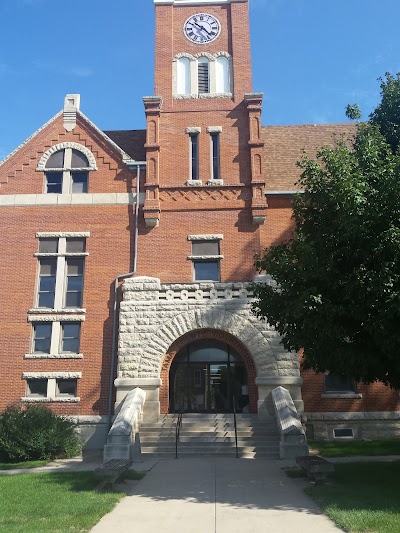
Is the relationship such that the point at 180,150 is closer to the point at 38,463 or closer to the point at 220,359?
the point at 220,359

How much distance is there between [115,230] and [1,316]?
553 cm

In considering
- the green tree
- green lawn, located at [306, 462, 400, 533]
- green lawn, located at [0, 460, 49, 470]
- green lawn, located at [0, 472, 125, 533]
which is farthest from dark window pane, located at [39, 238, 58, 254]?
green lawn, located at [306, 462, 400, 533]

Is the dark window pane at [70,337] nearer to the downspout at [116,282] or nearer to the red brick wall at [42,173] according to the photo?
the downspout at [116,282]

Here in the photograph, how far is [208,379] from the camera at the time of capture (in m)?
18.3

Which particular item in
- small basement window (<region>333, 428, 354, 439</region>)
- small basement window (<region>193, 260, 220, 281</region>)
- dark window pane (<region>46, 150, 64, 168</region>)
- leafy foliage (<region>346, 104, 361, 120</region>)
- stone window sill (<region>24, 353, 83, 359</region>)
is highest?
dark window pane (<region>46, 150, 64, 168</region>)

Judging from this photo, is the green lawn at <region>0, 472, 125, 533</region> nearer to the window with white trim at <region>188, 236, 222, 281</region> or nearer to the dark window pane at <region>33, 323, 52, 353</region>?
the dark window pane at <region>33, 323, 52, 353</region>

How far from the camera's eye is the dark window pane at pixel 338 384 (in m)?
18.4

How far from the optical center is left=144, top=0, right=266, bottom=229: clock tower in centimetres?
2061

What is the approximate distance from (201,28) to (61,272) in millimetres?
13736

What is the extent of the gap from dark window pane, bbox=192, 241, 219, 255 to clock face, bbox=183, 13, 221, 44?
10515mm

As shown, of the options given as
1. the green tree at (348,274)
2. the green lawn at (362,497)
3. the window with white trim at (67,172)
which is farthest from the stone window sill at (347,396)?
the window with white trim at (67,172)

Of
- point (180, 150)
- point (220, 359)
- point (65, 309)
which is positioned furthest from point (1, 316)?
point (180, 150)

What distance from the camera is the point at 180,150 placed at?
2130cm

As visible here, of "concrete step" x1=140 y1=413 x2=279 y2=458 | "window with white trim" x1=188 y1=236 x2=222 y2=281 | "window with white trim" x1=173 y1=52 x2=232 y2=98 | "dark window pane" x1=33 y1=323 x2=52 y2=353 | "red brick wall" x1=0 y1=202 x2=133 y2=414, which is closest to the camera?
"concrete step" x1=140 y1=413 x2=279 y2=458
